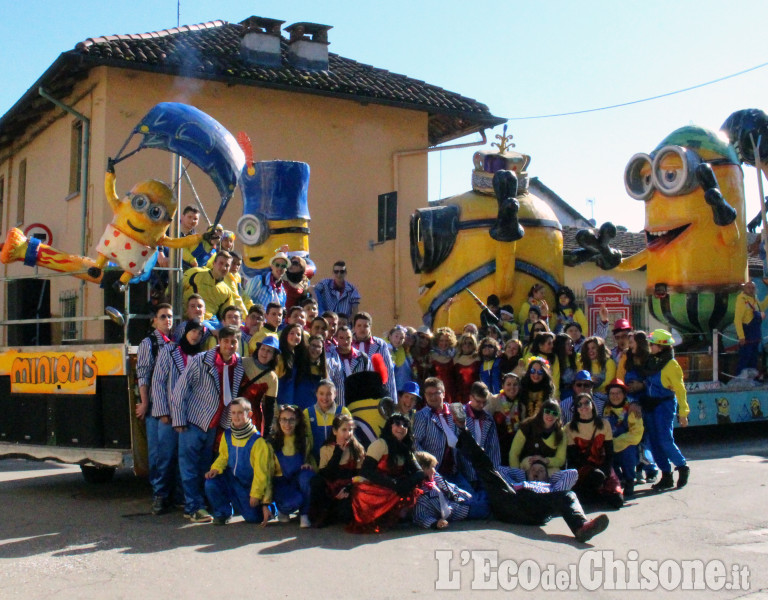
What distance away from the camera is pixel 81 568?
5.36 metres

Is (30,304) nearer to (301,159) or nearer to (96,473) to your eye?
(96,473)

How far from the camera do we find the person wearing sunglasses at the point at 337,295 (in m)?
9.65

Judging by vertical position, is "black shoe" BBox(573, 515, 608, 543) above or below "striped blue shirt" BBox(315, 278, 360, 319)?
below

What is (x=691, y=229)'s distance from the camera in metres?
12.1

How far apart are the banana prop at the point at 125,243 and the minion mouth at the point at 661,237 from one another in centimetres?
684

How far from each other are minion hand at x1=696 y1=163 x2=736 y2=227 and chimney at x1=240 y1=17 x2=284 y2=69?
735cm

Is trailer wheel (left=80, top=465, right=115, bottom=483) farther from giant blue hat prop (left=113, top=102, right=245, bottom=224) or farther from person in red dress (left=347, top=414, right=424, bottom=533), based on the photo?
person in red dress (left=347, top=414, right=424, bottom=533)

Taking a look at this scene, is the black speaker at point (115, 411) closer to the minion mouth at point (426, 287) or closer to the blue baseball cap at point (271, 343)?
the blue baseball cap at point (271, 343)

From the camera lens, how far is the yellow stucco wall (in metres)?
13.9

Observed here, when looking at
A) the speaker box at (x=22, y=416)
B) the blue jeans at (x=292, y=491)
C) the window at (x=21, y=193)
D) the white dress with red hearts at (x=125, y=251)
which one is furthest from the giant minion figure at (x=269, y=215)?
the window at (x=21, y=193)

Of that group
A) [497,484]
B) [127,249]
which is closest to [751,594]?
[497,484]

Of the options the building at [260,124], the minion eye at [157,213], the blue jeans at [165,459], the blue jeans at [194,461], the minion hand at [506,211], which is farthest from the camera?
the building at [260,124]

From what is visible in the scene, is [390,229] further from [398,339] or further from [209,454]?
[209,454]

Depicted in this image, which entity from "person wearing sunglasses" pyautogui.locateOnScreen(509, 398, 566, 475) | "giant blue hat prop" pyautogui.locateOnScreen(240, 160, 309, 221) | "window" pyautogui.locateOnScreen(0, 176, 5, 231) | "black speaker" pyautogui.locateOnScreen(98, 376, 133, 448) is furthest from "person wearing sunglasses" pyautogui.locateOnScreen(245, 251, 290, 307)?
"window" pyautogui.locateOnScreen(0, 176, 5, 231)
